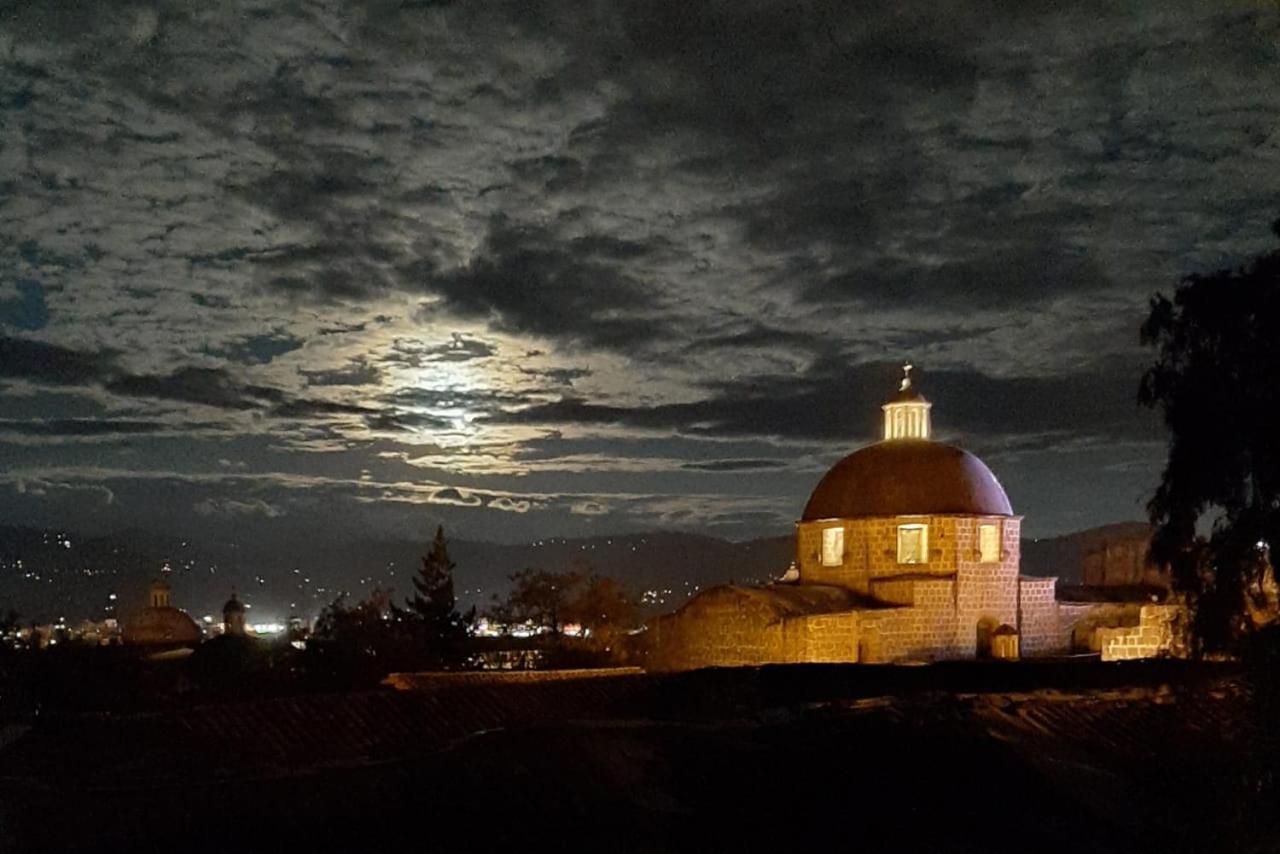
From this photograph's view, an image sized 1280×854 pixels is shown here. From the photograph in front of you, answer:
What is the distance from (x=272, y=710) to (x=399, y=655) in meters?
25.7

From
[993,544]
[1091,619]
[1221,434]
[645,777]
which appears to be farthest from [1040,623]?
[645,777]

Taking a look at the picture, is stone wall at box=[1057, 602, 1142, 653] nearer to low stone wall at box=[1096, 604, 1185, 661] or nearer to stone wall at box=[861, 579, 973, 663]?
low stone wall at box=[1096, 604, 1185, 661]

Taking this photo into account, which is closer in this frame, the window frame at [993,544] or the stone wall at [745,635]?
the stone wall at [745,635]

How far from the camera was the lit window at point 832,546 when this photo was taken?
113 ft

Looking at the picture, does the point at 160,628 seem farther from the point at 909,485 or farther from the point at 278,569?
the point at 278,569

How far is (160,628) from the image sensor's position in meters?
48.7

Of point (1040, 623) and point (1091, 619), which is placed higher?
point (1091, 619)

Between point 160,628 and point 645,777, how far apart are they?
136 ft

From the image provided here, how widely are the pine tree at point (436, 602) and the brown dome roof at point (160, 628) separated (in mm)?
9261

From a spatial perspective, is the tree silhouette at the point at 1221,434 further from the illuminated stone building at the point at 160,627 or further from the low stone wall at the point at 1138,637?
the illuminated stone building at the point at 160,627

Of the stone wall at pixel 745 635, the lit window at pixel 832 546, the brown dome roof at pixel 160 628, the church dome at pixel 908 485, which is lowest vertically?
the brown dome roof at pixel 160 628

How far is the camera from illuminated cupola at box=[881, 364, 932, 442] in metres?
36.7

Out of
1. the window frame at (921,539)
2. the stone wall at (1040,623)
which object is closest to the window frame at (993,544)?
the window frame at (921,539)

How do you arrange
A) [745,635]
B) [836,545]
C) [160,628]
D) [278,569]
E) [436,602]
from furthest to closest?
1. [278,569]
2. [436,602]
3. [160,628]
4. [836,545]
5. [745,635]
